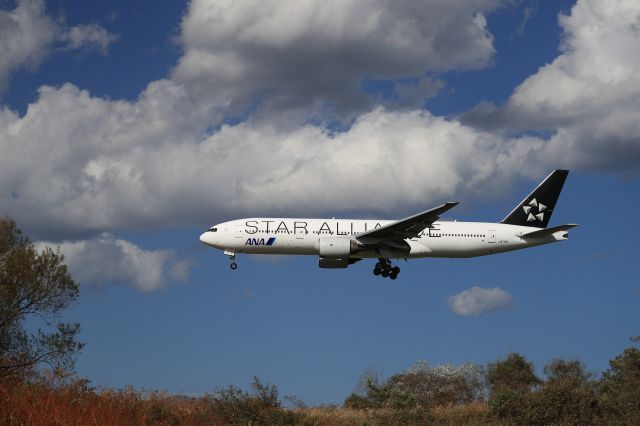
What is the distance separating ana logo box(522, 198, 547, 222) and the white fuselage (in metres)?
3.40

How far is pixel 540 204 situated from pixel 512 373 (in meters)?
14.0

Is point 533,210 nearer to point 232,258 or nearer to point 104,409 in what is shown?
point 232,258

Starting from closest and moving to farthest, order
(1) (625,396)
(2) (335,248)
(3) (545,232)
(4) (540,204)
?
(1) (625,396)
(2) (335,248)
(3) (545,232)
(4) (540,204)

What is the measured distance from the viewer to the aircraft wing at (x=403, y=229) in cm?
4273

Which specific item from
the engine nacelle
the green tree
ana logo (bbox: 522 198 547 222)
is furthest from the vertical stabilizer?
the green tree

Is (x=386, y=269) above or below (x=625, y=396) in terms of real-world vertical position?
above

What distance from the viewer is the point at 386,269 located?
158ft

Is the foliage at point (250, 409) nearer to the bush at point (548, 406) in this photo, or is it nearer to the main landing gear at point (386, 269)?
the bush at point (548, 406)

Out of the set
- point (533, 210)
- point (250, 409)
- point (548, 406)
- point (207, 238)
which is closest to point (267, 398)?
point (250, 409)

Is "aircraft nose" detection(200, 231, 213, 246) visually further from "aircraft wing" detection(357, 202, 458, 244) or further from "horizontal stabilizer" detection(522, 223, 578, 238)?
"horizontal stabilizer" detection(522, 223, 578, 238)

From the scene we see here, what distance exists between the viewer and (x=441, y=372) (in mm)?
65500

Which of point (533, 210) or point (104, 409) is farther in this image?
point (533, 210)

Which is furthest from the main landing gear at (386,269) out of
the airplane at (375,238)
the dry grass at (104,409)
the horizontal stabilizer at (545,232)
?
the dry grass at (104,409)

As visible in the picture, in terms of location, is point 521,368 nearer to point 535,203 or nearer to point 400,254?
point 535,203
